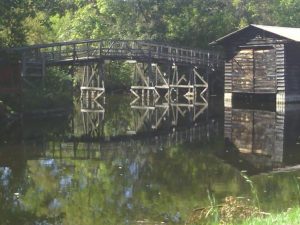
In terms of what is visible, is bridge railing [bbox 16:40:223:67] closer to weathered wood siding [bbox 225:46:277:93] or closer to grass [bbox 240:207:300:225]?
weathered wood siding [bbox 225:46:277:93]

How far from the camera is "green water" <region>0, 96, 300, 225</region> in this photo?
11.1m

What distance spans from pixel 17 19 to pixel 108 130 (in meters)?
9.82

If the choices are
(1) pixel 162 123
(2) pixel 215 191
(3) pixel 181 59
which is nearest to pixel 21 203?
(2) pixel 215 191

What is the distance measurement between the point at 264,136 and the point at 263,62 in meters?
15.6

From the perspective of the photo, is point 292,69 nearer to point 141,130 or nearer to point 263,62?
point 263,62

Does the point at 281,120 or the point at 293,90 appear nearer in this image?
the point at 281,120

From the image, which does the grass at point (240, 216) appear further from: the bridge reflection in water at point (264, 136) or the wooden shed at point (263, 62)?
the wooden shed at point (263, 62)

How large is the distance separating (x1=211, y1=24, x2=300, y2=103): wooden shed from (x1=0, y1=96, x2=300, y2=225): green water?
7.21 metres

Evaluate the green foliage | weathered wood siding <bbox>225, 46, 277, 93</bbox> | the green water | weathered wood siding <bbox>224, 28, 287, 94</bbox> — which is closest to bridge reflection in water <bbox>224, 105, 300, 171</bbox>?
the green water

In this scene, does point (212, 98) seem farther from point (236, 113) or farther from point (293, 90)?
point (236, 113)

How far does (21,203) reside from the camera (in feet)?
37.4

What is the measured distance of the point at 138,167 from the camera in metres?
15.5

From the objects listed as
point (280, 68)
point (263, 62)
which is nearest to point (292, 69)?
point (280, 68)

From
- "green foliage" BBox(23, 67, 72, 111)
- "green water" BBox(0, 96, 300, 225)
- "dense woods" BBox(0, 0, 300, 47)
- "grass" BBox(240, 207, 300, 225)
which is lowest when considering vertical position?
"green water" BBox(0, 96, 300, 225)
